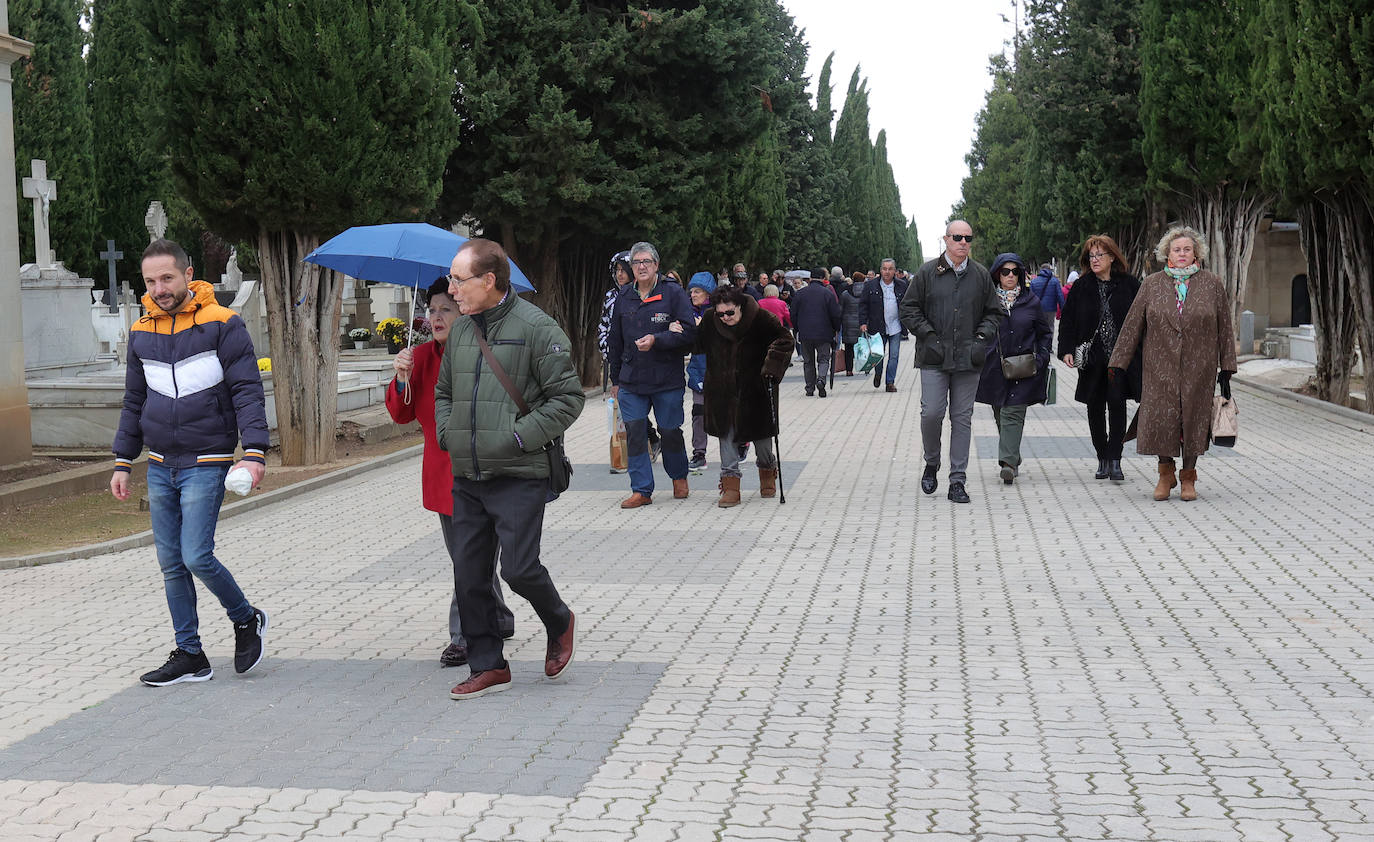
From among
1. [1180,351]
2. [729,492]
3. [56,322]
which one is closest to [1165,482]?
[1180,351]

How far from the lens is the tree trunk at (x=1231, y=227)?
86.9 ft

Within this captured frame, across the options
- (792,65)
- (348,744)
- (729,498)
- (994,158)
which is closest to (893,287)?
(729,498)

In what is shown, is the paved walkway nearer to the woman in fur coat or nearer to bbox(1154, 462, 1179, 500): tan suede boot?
bbox(1154, 462, 1179, 500): tan suede boot

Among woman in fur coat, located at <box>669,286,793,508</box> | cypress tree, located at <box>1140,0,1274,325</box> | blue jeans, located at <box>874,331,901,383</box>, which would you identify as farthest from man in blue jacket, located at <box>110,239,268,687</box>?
blue jeans, located at <box>874,331,901,383</box>

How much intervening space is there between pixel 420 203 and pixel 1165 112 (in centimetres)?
1522

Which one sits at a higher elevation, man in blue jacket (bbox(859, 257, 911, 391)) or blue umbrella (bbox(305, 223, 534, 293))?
blue umbrella (bbox(305, 223, 534, 293))

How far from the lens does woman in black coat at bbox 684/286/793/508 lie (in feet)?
36.6

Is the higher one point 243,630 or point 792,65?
point 792,65

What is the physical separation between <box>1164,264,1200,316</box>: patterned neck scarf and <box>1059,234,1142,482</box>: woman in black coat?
3.06 feet

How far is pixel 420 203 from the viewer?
14.5 meters

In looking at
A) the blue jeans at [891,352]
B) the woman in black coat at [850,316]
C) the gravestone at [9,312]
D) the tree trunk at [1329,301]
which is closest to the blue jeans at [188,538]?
the gravestone at [9,312]

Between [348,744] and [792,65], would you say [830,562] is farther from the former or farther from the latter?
[792,65]

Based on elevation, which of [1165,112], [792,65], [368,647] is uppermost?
[792,65]

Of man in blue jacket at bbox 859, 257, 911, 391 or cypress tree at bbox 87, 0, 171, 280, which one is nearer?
man in blue jacket at bbox 859, 257, 911, 391
